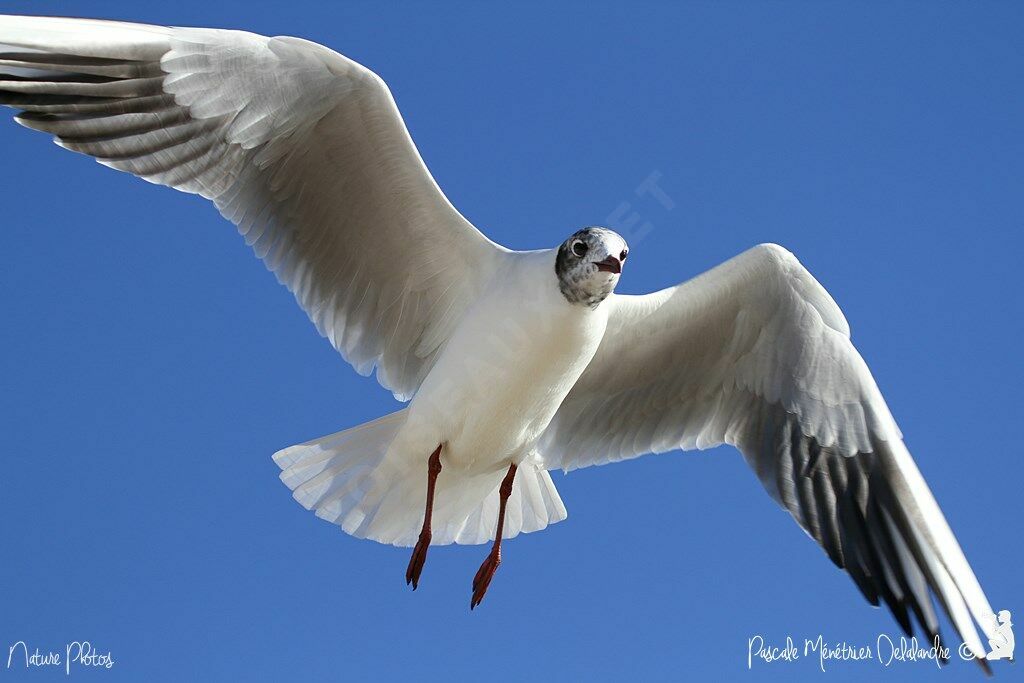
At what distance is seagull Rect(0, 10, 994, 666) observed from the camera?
5121mm

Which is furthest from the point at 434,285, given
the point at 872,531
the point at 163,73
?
the point at 872,531

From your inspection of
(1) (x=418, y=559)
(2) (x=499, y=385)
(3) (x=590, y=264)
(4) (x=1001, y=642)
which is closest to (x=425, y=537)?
(1) (x=418, y=559)

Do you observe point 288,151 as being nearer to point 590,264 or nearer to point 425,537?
point 590,264

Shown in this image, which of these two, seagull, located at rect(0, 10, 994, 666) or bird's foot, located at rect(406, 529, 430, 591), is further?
bird's foot, located at rect(406, 529, 430, 591)

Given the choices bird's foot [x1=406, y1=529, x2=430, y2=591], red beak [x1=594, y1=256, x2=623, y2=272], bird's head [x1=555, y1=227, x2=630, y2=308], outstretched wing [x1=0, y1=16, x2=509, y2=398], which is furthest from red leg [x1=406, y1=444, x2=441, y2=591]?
red beak [x1=594, y1=256, x2=623, y2=272]

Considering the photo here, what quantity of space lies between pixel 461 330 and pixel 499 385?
303 millimetres

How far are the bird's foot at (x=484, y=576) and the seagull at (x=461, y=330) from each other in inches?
0.4

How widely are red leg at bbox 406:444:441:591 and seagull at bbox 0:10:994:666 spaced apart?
0.04 feet

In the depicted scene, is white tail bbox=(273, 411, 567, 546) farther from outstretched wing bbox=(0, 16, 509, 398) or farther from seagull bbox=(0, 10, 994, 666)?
outstretched wing bbox=(0, 16, 509, 398)

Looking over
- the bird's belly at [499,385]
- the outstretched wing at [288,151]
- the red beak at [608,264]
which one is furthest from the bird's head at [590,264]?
the outstretched wing at [288,151]

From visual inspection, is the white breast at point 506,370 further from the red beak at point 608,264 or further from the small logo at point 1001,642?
the small logo at point 1001,642

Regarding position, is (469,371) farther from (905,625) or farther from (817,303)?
(905,625)

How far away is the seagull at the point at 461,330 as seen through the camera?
16.8ft

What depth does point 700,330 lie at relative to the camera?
19.4ft
